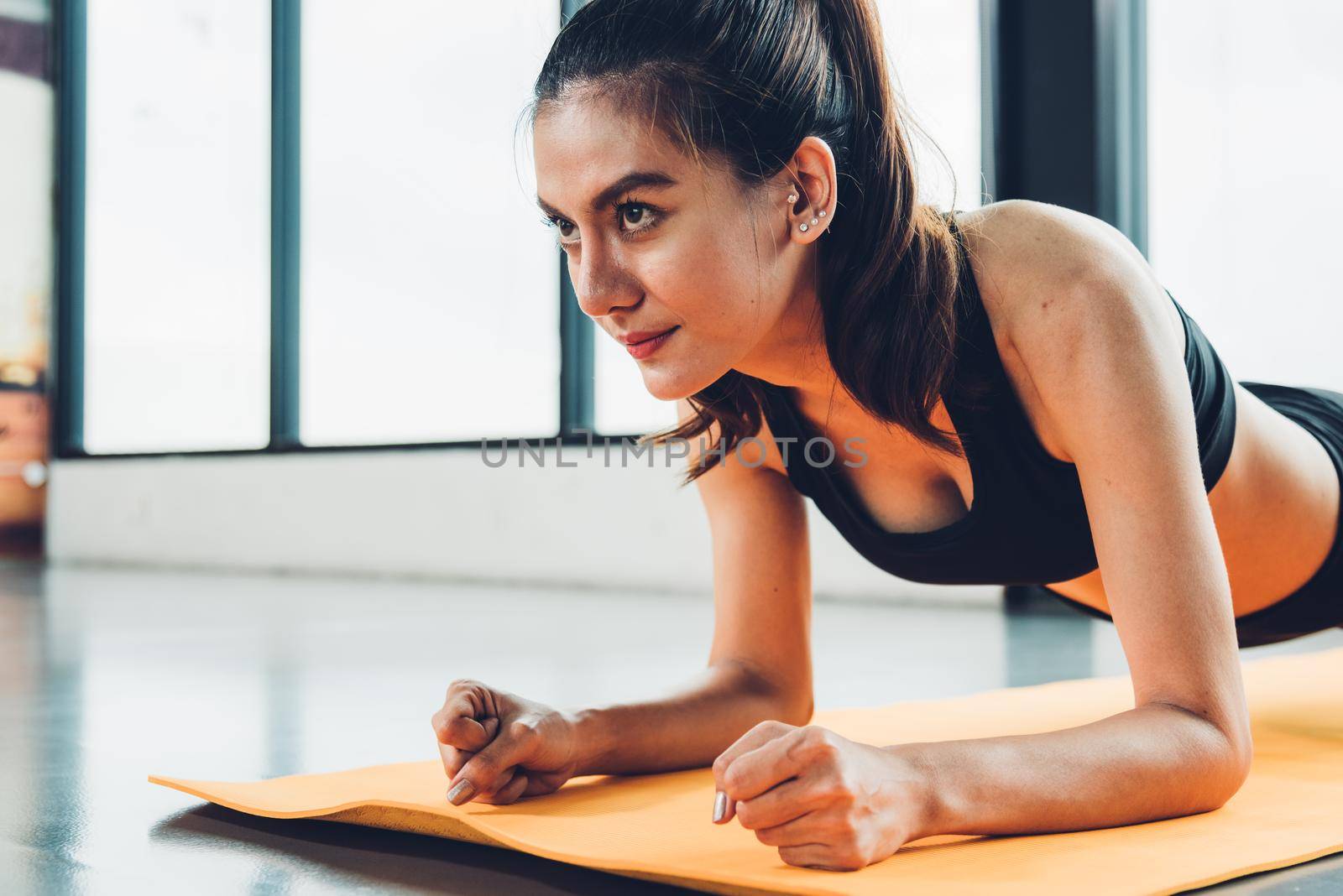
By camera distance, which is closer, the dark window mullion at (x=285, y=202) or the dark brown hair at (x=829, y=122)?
the dark brown hair at (x=829, y=122)

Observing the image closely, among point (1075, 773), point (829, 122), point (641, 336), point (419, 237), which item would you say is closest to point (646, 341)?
point (641, 336)

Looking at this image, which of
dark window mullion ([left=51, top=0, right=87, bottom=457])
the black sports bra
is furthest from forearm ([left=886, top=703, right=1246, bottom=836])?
dark window mullion ([left=51, top=0, right=87, bottom=457])

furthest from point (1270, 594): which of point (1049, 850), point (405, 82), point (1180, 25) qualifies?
point (405, 82)

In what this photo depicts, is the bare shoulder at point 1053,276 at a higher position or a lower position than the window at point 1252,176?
lower

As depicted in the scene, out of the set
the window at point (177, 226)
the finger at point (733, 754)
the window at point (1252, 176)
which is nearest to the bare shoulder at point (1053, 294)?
the finger at point (733, 754)

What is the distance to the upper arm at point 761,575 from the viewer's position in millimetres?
1464

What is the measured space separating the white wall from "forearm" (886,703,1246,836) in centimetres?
278

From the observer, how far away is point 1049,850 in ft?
3.31

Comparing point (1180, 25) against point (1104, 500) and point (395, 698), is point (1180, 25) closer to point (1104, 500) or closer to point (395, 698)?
point (395, 698)

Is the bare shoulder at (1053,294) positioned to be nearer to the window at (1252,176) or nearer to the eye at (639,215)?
the eye at (639,215)

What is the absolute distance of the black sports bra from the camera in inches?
47.3

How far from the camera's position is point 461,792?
1.16 m

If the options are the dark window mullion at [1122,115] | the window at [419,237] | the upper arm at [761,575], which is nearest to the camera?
the upper arm at [761,575]

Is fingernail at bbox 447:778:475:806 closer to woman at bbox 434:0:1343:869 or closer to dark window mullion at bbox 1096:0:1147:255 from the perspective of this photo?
woman at bbox 434:0:1343:869
